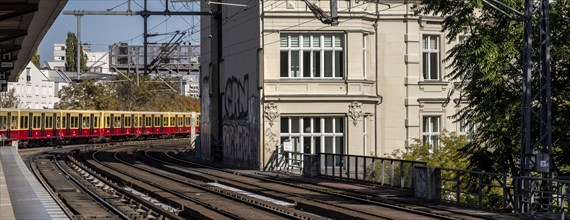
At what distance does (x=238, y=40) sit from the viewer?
2012 inches

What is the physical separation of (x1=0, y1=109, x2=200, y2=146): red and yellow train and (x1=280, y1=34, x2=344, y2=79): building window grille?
1027 inches

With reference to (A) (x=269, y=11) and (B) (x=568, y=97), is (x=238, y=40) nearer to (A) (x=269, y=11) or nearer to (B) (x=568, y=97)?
(A) (x=269, y=11)

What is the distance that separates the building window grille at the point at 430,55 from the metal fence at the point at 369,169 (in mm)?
9270

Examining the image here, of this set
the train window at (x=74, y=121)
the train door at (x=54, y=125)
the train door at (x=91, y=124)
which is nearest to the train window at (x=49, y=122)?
the train door at (x=54, y=125)

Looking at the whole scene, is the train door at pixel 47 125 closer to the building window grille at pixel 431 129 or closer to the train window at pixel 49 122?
the train window at pixel 49 122

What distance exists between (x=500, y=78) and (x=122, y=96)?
88339mm

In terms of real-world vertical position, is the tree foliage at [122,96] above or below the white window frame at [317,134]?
above

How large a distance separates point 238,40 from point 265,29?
5.66m

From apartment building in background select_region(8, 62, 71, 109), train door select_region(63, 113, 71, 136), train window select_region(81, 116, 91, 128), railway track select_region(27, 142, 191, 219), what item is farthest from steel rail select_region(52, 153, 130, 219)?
apartment building in background select_region(8, 62, 71, 109)

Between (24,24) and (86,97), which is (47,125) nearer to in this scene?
(86,97)

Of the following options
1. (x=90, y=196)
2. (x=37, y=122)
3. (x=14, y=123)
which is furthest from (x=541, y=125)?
(x=37, y=122)

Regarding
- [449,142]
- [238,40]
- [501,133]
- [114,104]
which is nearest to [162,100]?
[114,104]

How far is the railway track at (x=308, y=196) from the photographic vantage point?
2489 cm

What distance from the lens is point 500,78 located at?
105 ft
